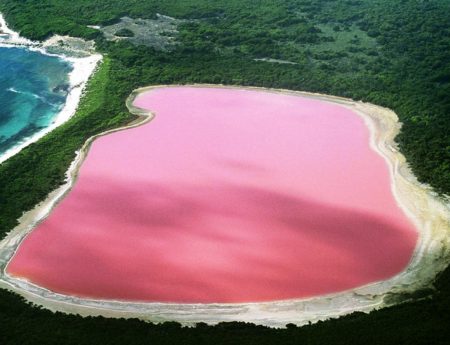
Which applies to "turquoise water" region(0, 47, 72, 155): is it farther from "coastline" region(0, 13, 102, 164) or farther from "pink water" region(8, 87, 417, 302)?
"pink water" region(8, 87, 417, 302)

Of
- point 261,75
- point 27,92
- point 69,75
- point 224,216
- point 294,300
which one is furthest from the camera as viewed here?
point 69,75

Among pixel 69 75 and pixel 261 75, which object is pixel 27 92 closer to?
pixel 69 75

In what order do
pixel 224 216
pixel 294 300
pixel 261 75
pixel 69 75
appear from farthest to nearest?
1. pixel 69 75
2. pixel 261 75
3. pixel 224 216
4. pixel 294 300

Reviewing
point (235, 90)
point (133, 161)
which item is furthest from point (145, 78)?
point (133, 161)

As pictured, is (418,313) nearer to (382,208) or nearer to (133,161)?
(382,208)

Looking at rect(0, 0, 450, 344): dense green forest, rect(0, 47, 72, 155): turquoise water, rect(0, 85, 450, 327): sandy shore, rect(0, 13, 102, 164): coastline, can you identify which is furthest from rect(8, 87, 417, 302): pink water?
rect(0, 47, 72, 155): turquoise water

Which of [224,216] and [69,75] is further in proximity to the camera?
[69,75]

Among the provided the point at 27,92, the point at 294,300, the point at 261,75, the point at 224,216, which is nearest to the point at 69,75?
the point at 27,92
